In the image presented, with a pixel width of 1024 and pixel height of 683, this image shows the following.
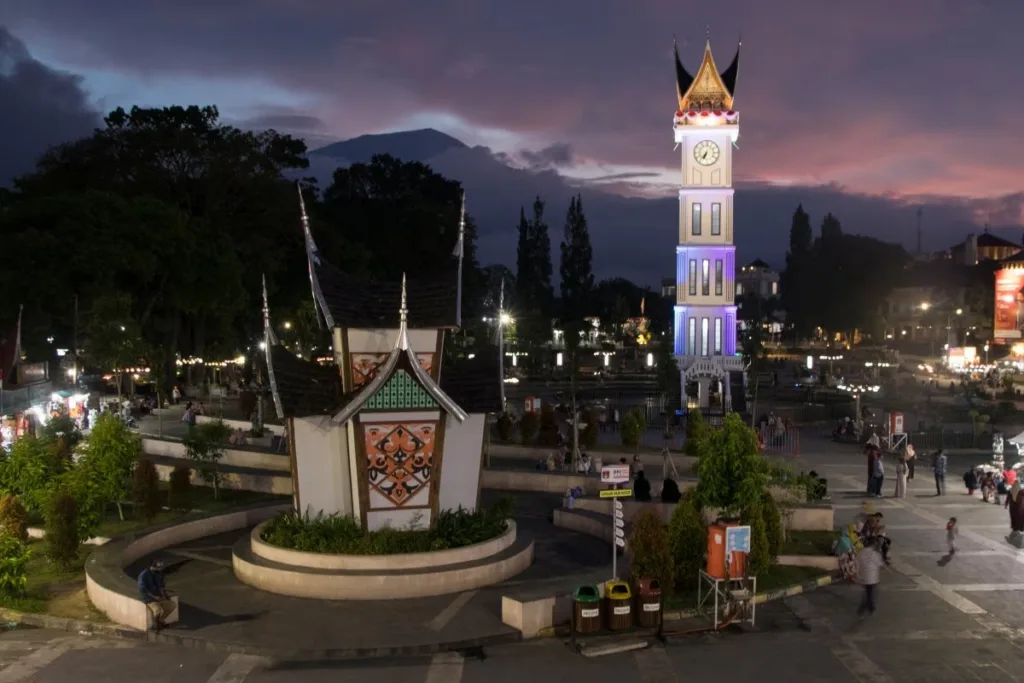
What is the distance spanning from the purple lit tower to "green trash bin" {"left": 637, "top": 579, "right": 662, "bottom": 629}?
41.6m

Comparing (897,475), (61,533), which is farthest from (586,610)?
(897,475)

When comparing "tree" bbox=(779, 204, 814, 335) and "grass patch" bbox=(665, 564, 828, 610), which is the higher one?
"tree" bbox=(779, 204, 814, 335)

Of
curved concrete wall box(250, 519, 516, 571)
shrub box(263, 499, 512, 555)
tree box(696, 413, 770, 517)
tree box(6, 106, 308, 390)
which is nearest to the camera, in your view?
tree box(696, 413, 770, 517)

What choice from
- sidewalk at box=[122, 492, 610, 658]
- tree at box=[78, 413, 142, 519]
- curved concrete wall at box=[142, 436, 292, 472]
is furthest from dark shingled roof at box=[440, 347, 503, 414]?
curved concrete wall at box=[142, 436, 292, 472]

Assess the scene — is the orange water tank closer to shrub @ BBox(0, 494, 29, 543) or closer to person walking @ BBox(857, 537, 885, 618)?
person walking @ BBox(857, 537, 885, 618)

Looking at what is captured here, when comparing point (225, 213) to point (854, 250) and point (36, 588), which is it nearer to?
point (36, 588)

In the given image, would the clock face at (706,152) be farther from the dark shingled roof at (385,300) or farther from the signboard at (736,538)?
the signboard at (736,538)

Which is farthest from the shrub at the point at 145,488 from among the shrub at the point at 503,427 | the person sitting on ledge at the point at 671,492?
the shrub at the point at 503,427

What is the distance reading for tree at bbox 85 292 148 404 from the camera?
137 feet

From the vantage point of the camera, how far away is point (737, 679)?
1310 cm

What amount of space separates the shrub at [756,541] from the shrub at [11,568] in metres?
13.6

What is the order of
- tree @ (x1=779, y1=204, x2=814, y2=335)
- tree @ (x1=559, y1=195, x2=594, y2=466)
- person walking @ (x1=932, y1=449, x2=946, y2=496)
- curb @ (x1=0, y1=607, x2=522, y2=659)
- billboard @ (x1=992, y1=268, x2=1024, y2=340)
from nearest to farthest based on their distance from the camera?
curb @ (x1=0, y1=607, x2=522, y2=659)
person walking @ (x1=932, y1=449, x2=946, y2=496)
billboard @ (x1=992, y1=268, x2=1024, y2=340)
tree @ (x1=559, y1=195, x2=594, y2=466)
tree @ (x1=779, y1=204, x2=814, y2=335)

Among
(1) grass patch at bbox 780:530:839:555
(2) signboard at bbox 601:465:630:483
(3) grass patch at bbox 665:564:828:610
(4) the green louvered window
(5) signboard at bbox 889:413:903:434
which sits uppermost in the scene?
(4) the green louvered window

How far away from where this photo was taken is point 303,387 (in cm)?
1845
